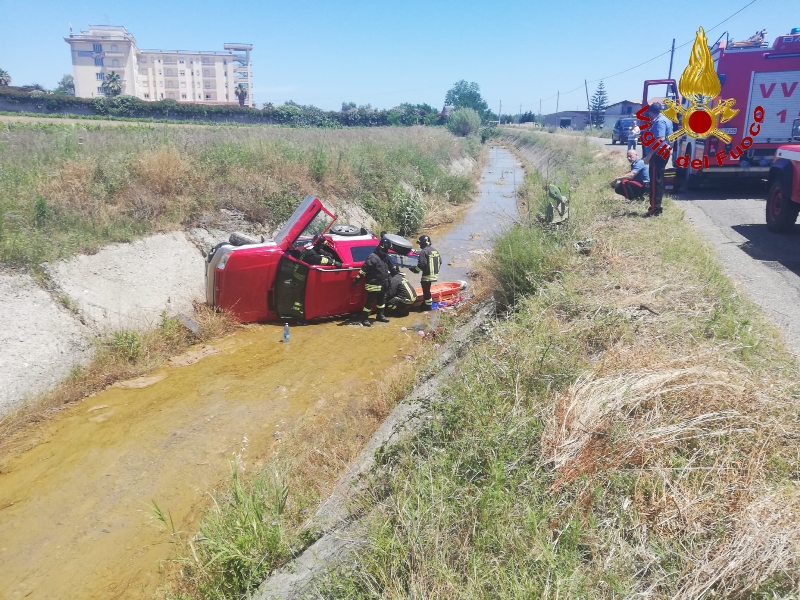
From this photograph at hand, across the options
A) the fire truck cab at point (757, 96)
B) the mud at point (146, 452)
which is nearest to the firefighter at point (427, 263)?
the mud at point (146, 452)

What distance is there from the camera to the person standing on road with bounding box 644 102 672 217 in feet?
28.8

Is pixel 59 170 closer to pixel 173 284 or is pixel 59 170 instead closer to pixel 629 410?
pixel 173 284

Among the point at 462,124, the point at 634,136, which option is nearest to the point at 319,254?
the point at 634,136

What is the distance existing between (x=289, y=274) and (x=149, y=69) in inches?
4265

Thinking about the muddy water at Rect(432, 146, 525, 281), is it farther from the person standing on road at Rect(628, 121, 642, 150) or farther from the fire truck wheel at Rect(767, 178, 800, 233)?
the fire truck wheel at Rect(767, 178, 800, 233)

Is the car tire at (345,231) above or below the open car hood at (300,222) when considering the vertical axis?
Answer: below

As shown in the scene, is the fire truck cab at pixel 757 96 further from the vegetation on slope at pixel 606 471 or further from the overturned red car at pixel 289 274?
the vegetation on slope at pixel 606 471

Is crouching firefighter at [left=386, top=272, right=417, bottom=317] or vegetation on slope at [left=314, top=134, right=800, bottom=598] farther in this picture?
crouching firefighter at [left=386, top=272, right=417, bottom=317]

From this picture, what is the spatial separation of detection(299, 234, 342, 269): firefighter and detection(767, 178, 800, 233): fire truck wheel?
279 inches

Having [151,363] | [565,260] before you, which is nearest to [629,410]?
[565,260]

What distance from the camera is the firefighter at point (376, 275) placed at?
28.9 ft

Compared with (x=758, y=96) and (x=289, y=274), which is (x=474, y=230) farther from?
(x=289, y=274)

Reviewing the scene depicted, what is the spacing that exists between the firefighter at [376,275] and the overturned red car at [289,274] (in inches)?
7.4

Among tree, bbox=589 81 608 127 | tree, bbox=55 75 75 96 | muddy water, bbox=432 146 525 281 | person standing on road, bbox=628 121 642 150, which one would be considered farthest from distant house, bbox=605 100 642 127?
tree, bbox=55 75 75 96
